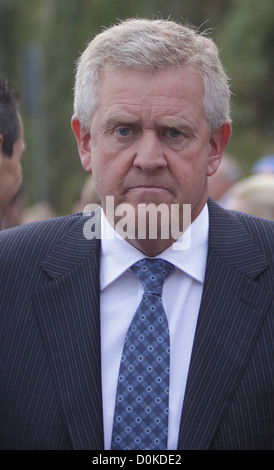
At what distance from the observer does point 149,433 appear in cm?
277

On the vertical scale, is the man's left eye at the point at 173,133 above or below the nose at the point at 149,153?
above

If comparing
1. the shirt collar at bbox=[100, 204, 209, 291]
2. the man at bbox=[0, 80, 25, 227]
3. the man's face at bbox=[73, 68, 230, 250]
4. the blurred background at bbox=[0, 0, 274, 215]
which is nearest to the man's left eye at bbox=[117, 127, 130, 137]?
the man's face at bbox=[73, 68, 230, 250]

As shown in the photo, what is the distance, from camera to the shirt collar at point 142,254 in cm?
302

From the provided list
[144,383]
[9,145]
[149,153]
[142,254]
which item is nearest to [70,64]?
[9,145]

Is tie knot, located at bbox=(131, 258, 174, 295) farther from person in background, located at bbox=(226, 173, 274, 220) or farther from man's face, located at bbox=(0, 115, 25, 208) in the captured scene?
person in background, located at bbox=(226, 173, 274, 220)

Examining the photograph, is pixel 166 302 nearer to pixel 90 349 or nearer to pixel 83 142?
pixel 90 349

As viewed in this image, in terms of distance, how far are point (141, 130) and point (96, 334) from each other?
0.71 meters

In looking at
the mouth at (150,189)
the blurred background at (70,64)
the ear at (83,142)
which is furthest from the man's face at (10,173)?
the blurred background at (70,64)

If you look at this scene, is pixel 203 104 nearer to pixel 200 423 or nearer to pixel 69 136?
pixel 200 423

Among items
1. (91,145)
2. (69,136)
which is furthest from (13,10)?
(91,145)

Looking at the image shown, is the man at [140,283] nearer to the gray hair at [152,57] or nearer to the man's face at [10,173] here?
the gray hair at [152,57]

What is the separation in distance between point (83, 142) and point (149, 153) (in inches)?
15.9

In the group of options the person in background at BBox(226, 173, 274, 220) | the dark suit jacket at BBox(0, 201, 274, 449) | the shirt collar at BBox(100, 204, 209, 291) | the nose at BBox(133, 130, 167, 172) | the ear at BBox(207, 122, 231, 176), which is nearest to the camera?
the dark suit jacket at BBox(0, 201, 274, 449)

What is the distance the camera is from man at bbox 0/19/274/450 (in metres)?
2.77
